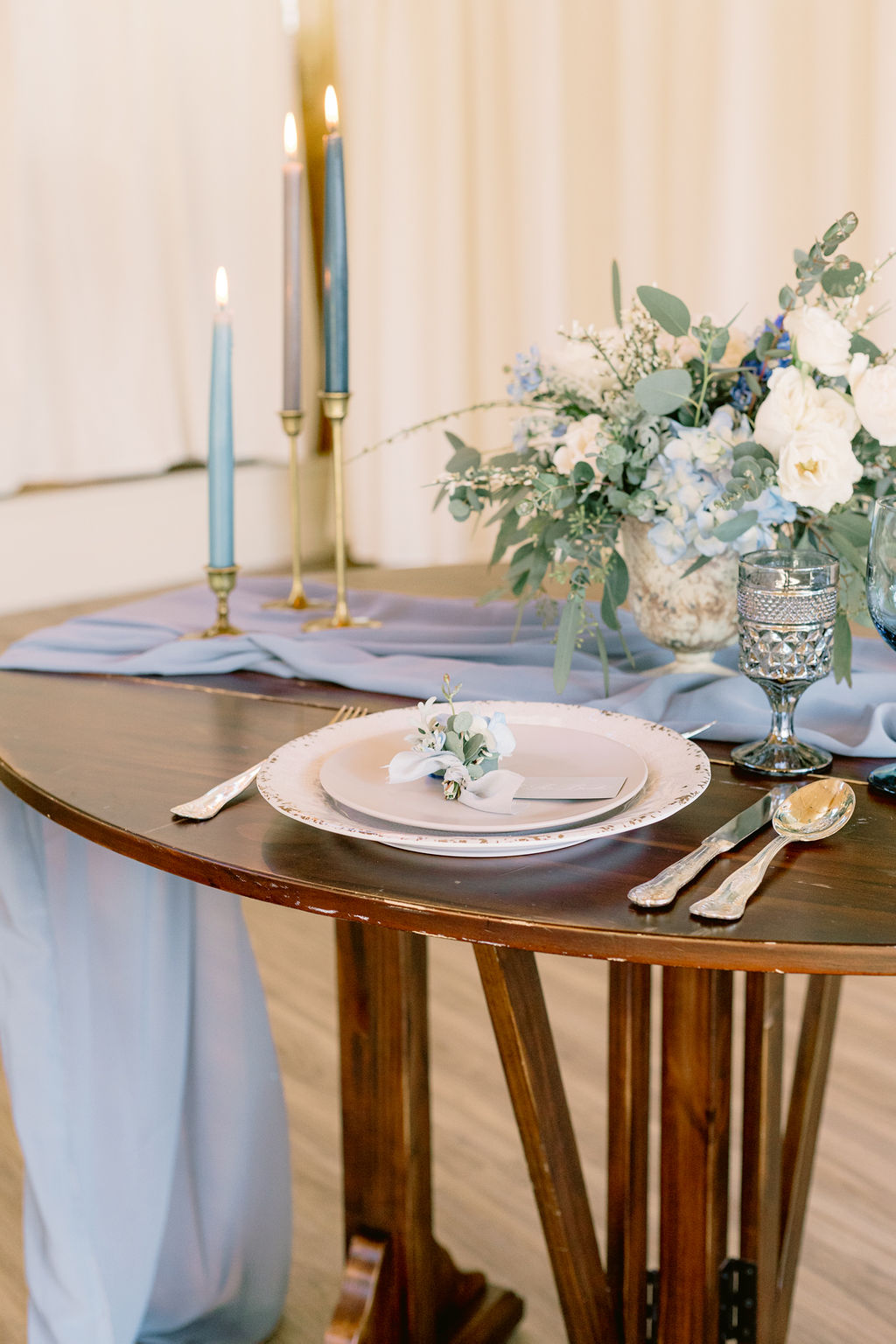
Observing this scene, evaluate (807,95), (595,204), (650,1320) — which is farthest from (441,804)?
(595,204)

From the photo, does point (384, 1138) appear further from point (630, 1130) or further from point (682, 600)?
point (682, 600)

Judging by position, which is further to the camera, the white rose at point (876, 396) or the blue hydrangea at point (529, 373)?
the blue hydrangea at point (529, 373)

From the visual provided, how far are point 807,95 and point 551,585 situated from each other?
4.73 ft

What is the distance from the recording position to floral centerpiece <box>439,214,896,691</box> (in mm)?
809

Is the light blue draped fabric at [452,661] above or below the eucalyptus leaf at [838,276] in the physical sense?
below

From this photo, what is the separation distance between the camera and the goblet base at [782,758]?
0.80 m

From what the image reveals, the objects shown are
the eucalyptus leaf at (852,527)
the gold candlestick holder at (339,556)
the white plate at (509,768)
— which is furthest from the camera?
the gold candlestick holder at (339,556)

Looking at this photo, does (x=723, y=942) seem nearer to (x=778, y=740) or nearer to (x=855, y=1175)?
(x=778, y=740)

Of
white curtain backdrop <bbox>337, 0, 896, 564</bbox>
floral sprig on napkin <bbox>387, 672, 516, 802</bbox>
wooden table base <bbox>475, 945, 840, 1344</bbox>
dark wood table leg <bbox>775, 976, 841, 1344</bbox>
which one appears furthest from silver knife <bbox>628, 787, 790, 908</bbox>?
white curtain backdrop <bbox>337, 0, 896, 564</bbox>

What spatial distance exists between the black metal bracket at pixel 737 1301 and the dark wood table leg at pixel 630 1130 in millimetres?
75

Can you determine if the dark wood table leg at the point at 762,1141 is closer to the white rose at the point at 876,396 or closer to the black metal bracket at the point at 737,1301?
the black metal bracket at the point at 737,1301

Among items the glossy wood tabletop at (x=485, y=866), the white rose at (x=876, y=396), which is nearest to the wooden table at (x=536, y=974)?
the glossy wood tabletop at (x=485, y=866)

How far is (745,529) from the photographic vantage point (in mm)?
851

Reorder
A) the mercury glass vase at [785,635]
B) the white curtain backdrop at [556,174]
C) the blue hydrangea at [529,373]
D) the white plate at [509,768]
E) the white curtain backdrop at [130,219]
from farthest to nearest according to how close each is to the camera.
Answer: the white curtain backdrop at [130,219] → the white curtain backdrop at [556,174] → the blue hydrangea at [529,373] → the mercury glass vase at [785,635] → the white plate at [509,768]
